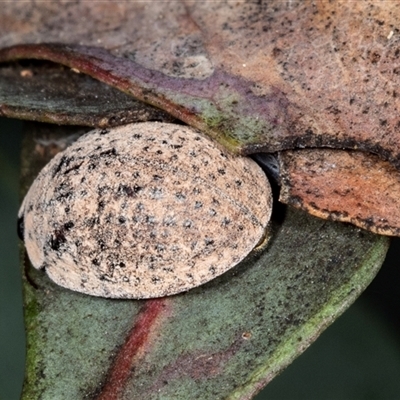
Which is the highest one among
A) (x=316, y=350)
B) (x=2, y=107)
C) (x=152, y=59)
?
(x=152, y=59)

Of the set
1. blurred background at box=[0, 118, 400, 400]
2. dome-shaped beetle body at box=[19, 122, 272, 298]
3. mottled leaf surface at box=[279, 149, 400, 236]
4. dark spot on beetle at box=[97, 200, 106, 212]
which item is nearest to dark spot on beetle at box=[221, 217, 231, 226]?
dome-shaped beetle body at box=[19, 122, 272, 298]

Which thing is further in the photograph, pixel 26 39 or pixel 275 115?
pixel 26 39

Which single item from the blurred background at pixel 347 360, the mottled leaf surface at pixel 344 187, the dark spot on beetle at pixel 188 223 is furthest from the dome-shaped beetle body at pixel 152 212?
the blurred background at pixel 347 360

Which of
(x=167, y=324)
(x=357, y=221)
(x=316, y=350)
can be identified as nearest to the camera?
(x=357, y=221)

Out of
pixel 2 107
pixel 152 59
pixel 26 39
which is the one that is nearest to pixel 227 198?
pixel 152 59

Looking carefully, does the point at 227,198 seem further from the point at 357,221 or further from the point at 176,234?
the point at 357,221

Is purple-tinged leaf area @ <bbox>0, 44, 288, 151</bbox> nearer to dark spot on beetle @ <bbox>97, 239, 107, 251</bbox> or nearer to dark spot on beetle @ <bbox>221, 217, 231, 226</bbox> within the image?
dark spot on beetle @ <bbox>221, 217, 231, 226</bbox>
